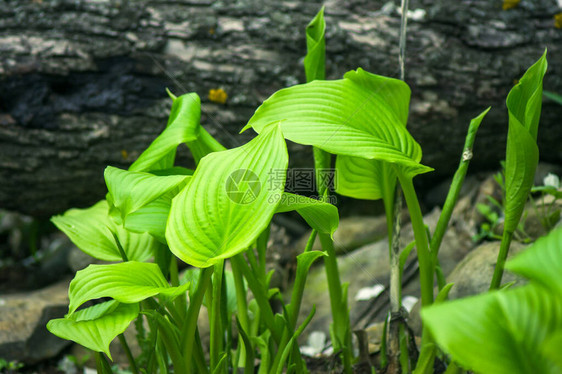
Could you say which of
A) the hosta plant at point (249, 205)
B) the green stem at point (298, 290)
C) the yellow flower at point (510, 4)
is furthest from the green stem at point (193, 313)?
the yellow flower at point (510, 4)

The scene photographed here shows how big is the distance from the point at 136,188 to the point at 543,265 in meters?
0.55

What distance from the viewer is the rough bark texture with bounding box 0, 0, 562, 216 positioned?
1.57 metres

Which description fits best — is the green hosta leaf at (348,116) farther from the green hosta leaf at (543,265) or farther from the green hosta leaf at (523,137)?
the green hosta leaf at (543,265)

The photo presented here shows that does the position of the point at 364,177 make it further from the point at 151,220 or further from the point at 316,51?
the point at 151,220

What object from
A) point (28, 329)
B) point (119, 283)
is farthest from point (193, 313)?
point (28, 329)

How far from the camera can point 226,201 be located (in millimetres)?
679

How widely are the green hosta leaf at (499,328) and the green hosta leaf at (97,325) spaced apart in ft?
1.58

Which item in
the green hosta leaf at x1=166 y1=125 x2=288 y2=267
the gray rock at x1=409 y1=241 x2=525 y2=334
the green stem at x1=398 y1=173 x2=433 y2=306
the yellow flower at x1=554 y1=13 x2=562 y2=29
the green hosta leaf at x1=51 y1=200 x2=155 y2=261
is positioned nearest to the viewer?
the green hosta leaf at x1=166 y1=125 x2=288 y2=267

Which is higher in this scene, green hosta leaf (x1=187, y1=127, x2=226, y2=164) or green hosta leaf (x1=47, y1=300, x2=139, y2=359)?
green hosta leaf (x1=187, y1=127, x2=226, y2=164)

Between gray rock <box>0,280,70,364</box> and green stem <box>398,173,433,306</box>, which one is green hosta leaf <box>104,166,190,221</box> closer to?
green stem <box>398,173,433,306</box>

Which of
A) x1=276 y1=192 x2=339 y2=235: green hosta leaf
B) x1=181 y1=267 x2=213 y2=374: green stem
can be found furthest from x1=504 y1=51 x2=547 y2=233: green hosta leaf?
x1=181 y1=267 x2=213 y2=374: green stem

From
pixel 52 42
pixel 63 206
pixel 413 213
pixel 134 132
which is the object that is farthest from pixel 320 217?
pixel 63 206

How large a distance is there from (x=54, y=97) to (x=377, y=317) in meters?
1.29

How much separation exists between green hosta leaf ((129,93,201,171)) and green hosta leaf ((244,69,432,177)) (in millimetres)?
159
